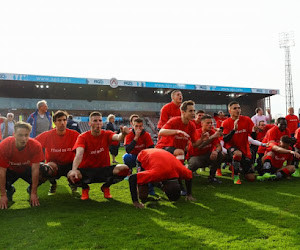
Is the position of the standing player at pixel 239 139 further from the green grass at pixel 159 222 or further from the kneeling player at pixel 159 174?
the kneeling player at pixel 159 174

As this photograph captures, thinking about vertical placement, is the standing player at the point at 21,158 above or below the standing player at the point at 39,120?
below

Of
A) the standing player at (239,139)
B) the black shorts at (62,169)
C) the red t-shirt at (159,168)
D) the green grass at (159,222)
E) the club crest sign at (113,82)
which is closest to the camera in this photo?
the green grass at (159,222)

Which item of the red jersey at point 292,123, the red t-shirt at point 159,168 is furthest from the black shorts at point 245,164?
the red jersey at point 292,123

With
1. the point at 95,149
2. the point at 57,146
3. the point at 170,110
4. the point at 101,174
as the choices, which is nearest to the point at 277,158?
the point at 170,110

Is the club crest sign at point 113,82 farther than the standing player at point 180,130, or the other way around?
the club crest sign at point 113,82

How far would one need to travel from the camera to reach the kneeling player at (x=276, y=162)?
6.65 meters

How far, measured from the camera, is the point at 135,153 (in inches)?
Result: 267

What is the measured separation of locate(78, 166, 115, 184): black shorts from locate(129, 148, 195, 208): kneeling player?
2.43 feet

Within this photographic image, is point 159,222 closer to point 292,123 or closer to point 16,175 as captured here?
point 16,175

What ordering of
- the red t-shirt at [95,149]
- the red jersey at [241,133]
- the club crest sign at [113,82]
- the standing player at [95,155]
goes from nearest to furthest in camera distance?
the standing player at [95,155] < the red t-shirt at [95,149] < the red jersey at [241,133] < the club crest sign at [113,82]

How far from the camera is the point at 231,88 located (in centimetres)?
3562

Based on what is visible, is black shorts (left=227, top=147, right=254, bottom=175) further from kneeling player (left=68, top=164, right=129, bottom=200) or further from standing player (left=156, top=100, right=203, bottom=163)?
kneeling player (left=68, top=164, right=129, bottom=200)

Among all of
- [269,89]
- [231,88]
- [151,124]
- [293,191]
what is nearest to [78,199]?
[293,191]

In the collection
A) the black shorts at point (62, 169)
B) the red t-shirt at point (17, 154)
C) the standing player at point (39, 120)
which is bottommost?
the black shorts at point (62, 169)
